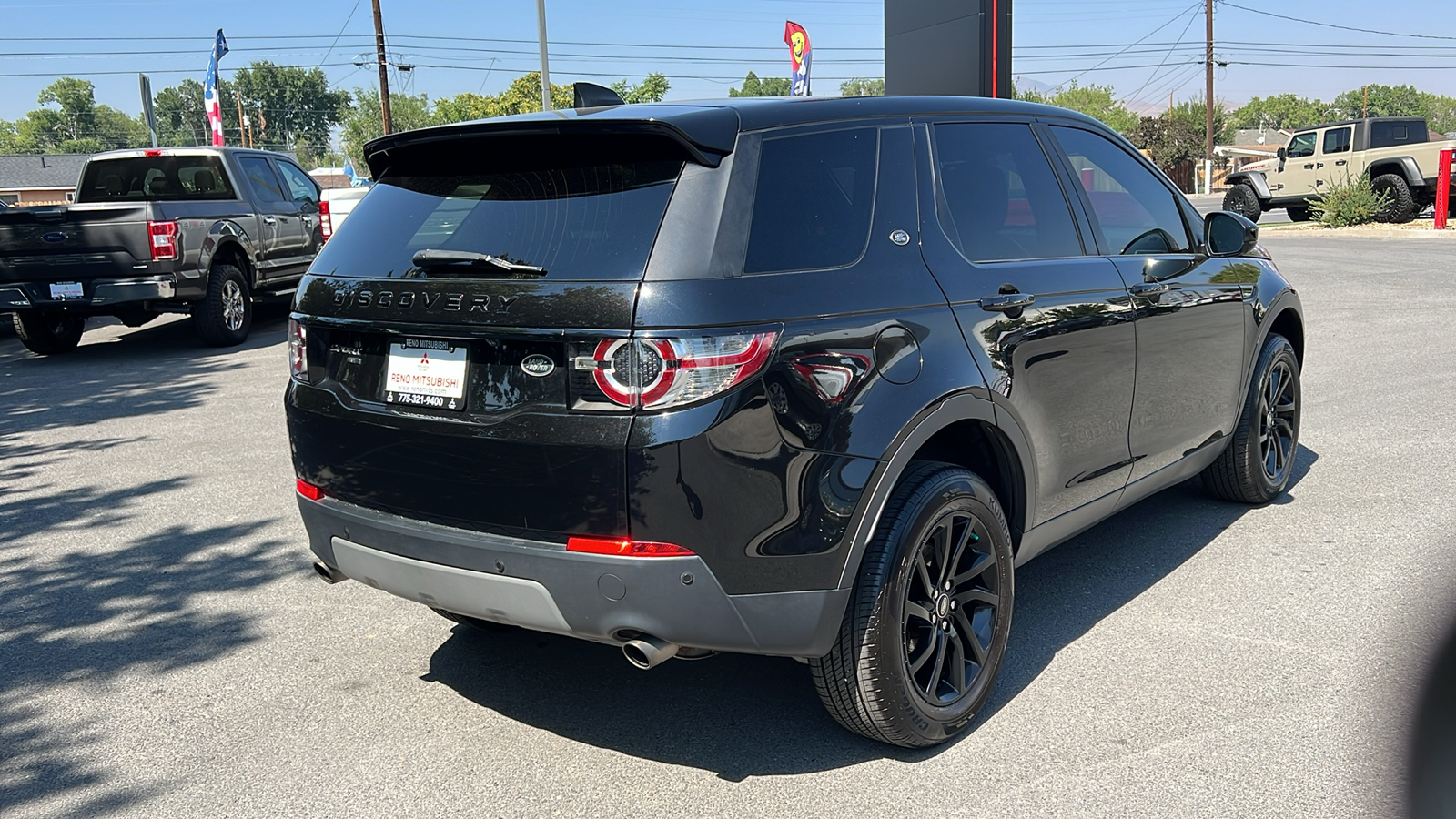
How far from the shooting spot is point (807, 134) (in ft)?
10.3

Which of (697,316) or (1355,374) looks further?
(1355,374)

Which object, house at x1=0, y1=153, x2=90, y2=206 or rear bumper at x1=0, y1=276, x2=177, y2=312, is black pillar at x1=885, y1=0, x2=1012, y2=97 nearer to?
rear bumper at x1=0, y1=276, x2=177, y2=312

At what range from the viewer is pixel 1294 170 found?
2595 centimetres

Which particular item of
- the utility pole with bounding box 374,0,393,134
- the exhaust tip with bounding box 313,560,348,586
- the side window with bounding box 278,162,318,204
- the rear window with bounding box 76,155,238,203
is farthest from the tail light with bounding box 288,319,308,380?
the utility pole with bounding box 374,0,393,134

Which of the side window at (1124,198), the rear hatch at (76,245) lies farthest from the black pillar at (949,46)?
the rear hatch at (76,245)

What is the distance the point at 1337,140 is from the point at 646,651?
2650 centimetres

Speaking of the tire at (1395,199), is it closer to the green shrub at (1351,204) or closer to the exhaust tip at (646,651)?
the green shrub at (1351,204)

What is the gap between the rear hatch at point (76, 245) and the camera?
1034 cm

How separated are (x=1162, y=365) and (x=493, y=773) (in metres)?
2.79

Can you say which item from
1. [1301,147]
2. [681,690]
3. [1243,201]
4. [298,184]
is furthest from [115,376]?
[1301,147]

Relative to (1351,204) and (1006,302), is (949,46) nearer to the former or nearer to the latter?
(1006,302)

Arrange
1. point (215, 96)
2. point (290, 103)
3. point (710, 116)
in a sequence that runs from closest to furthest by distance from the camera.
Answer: point (710, 116) → point (215, 96) → point (290, 103)

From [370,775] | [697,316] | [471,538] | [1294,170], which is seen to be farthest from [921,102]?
[1294,170]

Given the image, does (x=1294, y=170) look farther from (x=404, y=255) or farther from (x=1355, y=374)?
Answer: (x=404, y=255)
